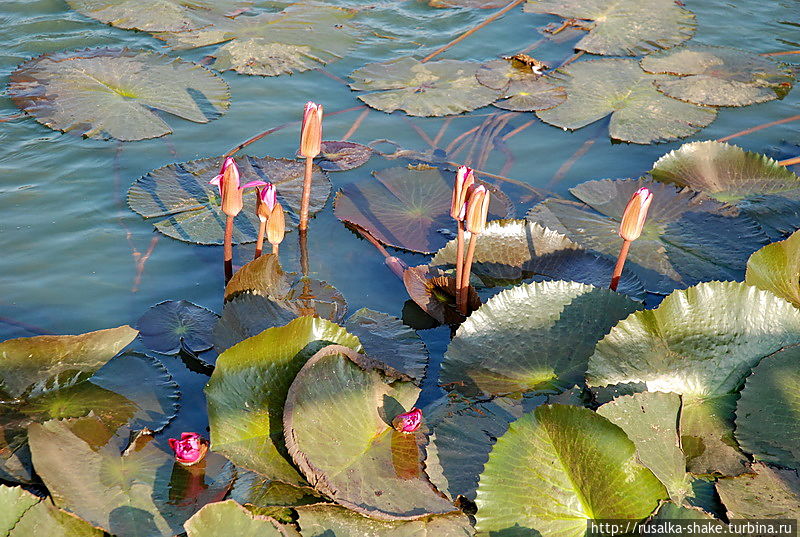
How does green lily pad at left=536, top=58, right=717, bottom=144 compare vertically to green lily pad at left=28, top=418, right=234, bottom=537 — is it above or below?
above

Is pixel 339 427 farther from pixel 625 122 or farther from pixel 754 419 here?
pixel 625 122

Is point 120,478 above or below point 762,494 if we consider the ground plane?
below

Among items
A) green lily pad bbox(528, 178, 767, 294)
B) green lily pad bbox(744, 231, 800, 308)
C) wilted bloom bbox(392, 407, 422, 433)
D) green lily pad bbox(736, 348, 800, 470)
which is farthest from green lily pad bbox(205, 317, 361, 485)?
green lily pad bbox(744, 231, 800, 308)

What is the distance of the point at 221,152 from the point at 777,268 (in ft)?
9.67

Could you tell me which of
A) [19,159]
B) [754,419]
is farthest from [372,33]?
[754,419]

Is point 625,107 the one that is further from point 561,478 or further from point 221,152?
point 561,478

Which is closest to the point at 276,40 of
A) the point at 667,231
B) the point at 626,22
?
the point at 626,22

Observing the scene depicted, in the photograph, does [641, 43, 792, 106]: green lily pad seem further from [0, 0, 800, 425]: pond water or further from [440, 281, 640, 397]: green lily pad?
[440, 281, 640, 397]: green lily pad

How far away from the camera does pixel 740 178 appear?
380 centimetres

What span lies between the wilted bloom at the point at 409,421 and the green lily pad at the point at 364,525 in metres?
0.30

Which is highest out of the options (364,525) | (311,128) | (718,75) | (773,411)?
(311,128)

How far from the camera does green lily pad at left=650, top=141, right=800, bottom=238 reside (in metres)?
3.59

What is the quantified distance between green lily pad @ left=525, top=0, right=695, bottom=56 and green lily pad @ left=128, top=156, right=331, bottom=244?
2611 millimetres

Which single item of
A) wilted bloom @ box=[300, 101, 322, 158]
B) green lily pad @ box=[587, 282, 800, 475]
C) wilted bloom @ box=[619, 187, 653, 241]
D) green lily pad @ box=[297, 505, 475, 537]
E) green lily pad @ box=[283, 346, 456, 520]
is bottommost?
green lily pad @ box=[297, 505, 475, 537]
